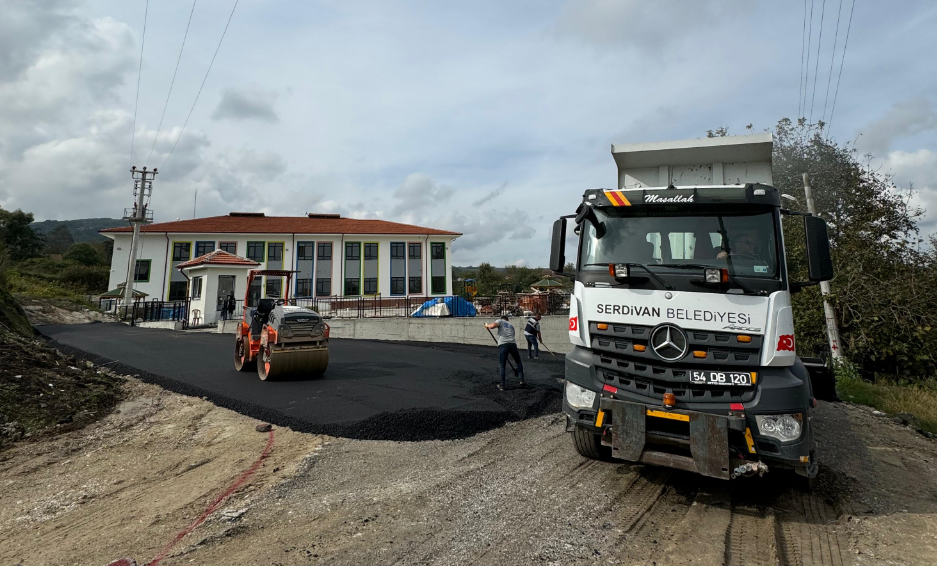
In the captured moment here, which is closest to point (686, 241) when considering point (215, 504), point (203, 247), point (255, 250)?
point (215, 504)

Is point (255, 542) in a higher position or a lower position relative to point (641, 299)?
lower

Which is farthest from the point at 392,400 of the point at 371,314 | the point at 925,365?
the point at 371,314

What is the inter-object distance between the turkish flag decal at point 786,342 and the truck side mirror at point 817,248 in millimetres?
686

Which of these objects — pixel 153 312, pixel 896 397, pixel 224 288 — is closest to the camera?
pixel 896 397

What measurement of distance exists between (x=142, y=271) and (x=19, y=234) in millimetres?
36883

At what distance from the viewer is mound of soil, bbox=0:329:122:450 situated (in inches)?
260

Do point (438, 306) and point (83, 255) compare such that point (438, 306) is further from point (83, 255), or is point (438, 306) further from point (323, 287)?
point (83, 255)

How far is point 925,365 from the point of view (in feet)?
41.2

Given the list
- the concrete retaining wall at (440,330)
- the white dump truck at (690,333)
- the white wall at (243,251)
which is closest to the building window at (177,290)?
the white wall at (243,251)

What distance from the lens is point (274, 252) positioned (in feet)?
150

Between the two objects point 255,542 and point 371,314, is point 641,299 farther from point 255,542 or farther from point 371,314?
point 371,314

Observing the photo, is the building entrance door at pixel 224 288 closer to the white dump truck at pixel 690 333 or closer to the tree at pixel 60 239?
the white dump truck at pixel 690 333

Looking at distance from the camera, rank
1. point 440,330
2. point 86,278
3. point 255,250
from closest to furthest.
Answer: point 440,330 < point 255,250 < point 86,278

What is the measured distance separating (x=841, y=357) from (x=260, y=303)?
13928 millimetres
